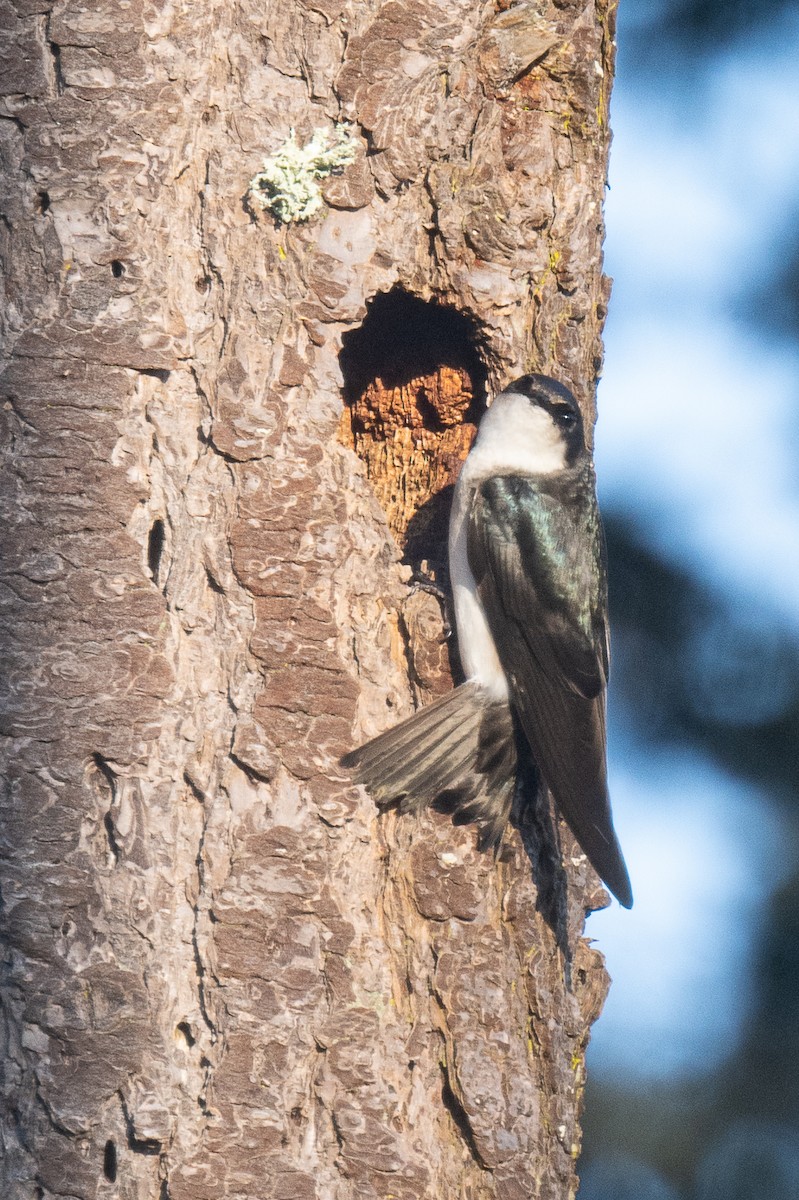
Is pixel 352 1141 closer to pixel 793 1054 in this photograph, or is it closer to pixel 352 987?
pixel 352 987

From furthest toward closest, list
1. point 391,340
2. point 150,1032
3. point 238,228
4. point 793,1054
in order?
1. point 793,1054
2. point 391,340
3. point 238,228
4. point 150,1032

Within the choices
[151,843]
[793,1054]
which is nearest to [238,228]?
[151,843]

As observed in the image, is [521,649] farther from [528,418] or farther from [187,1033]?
[187,1033]

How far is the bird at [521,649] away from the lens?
2.11m

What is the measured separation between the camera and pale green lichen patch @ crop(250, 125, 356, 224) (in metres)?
2.03

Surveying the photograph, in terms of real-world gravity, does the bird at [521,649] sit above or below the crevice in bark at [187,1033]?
above

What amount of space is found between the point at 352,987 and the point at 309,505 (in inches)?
29.1

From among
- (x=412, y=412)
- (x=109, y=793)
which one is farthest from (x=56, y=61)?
(x=109, y=793)

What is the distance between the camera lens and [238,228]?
2.05 metres

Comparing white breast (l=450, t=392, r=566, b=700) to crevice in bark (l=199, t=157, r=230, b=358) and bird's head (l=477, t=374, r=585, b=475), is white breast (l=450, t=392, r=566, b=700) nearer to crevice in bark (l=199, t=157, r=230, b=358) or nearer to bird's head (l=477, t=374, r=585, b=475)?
bird's head (l=477, t=374, r=585, b=475)

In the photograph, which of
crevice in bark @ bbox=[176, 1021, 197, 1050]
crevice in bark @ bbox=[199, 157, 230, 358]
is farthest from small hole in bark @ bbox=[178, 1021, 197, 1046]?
crevice in bark @ bbox=[199, 157, 230, 358]

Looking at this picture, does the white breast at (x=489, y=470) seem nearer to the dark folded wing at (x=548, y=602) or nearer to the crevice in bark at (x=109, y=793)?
the dark folded wing at (x=548, y=602)

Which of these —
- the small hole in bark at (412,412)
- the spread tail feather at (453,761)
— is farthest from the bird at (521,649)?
the small hole in bark at (412,412)

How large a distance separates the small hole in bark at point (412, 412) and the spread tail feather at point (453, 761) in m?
0.31
